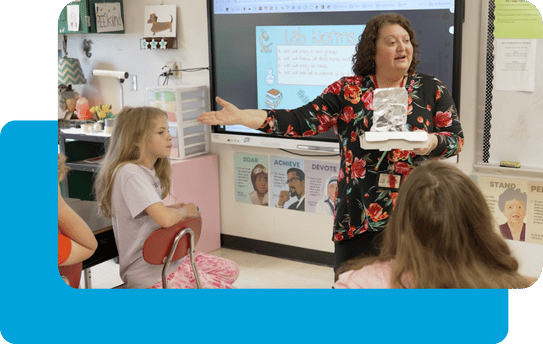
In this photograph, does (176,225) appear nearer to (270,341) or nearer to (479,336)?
(270,341)

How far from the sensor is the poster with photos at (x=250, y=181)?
218cm

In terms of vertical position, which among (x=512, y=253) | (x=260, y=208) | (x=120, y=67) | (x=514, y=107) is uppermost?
(x=120, y=67)

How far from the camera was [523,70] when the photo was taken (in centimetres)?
146

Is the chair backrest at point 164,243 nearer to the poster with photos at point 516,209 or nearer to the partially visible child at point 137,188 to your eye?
the partially visible child at point 137,188

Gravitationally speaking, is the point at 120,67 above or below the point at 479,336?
above

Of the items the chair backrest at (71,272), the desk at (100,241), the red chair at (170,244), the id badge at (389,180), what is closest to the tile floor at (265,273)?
the desk at (100,241)

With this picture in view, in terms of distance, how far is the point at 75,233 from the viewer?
1.17 metres

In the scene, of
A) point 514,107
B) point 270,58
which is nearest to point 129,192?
point 270,58

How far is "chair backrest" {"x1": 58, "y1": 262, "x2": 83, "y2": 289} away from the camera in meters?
1.23

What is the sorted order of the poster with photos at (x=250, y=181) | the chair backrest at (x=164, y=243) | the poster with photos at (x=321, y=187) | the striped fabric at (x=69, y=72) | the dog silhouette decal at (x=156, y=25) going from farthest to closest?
the poster with photos at (x=321, y=187) < the poster with photos at (x=250, y=181) < the dog silhouette decal at (x=156, y=25) < the striped fabric at (x=69, y=72) < the chair backrest at (x=164, y=243)

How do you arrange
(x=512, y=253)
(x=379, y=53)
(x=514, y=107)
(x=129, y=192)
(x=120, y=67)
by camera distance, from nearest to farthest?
(x=512, y=253) < (x=379, y=53) < (x=129, y=192) < (x=514, y=107) < (x=120, y=67)

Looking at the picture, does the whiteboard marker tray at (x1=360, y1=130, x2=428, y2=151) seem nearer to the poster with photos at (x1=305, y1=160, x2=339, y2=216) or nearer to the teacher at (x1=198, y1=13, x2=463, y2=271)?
the teacher at (x1=198, y1=13, x2=463, y2=271)

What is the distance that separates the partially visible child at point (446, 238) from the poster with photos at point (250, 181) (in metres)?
1.18

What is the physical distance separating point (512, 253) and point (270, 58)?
3.85 feet
